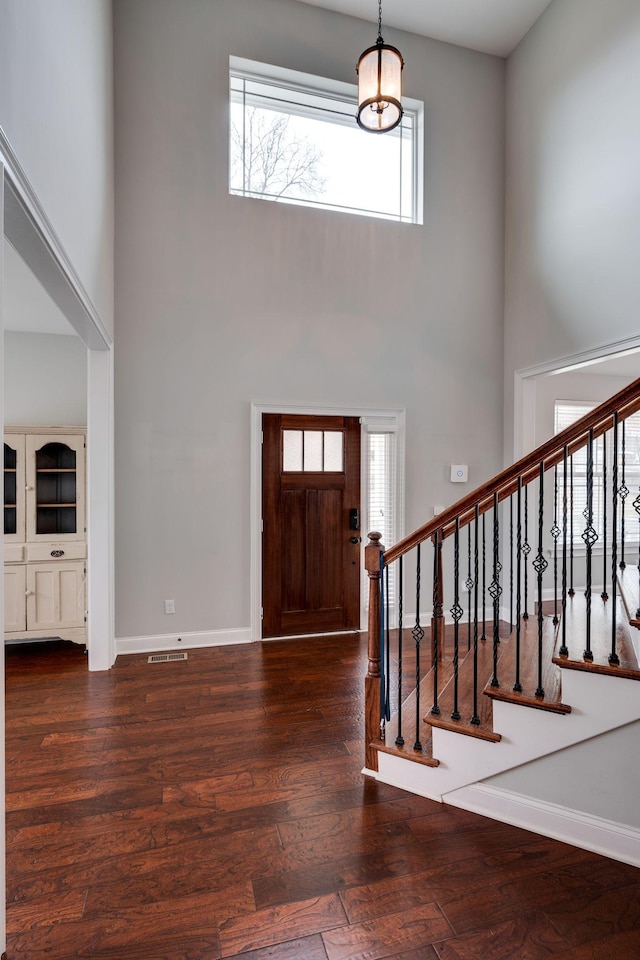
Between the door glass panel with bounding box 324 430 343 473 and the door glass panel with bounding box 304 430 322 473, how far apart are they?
0.19ft

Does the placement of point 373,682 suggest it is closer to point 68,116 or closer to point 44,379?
point 68,116

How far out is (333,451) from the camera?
4.73 metres

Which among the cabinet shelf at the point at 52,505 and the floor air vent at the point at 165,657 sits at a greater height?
the cabinet shelf at the point at 52,505

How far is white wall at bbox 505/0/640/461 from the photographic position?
3.76 m

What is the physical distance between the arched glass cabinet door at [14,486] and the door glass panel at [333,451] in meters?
2.66

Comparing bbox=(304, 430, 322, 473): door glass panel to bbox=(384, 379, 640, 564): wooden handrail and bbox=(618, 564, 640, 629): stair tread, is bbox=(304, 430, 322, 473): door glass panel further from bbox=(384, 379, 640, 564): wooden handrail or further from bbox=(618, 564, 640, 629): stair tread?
bbox=(618, 564, 640, 629): stair tread

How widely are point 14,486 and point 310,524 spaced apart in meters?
2.60

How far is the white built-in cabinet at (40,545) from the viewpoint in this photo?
14.0 ft

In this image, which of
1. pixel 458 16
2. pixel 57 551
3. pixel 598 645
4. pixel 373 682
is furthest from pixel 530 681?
pixel 458 16

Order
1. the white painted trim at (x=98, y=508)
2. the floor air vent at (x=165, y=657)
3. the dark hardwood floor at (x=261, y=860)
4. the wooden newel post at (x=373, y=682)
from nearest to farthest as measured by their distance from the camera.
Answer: the dark hardwood floor at (x=261, y=860)
the wooden newel post at (x=373, y=682)
the white painted trim at (x=98, y=508)
the floor air vent at (x=165, y=657)

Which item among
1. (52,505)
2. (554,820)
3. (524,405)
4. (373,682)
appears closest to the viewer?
(554,820)

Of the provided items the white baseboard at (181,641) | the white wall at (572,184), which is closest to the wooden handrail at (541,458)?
the white wall at (572,184)

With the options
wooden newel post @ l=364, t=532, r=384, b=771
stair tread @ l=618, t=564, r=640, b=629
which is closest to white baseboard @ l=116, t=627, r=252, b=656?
wooden newel post @ l=364, t=532, r=384, b=771

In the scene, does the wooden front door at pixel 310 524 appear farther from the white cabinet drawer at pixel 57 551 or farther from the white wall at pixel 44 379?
the white wall at pixel 44 379
